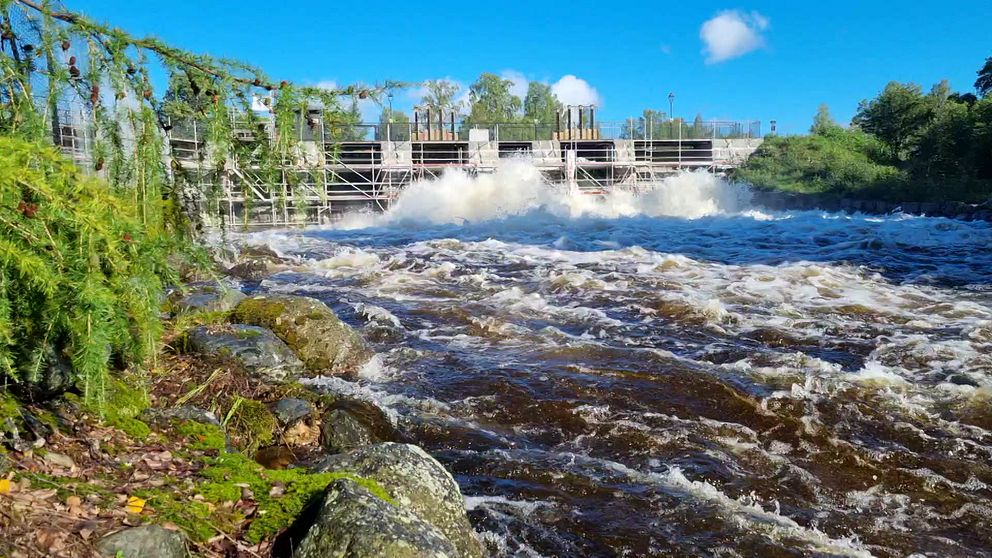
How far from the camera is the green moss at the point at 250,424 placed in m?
5.04

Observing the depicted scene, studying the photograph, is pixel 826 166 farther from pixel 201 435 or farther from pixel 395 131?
pixel 201 435

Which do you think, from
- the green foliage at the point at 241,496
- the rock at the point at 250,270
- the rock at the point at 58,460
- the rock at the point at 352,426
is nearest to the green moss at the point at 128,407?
the rock at the point at 58,460

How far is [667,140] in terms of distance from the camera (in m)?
43.7

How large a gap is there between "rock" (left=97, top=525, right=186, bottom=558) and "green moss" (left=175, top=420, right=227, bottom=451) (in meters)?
1.25

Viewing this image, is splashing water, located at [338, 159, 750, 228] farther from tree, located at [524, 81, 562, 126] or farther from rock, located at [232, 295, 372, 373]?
tree, located at [524, 81, 562, 126]

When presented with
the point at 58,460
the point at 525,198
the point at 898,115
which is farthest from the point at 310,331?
the point at 898,115

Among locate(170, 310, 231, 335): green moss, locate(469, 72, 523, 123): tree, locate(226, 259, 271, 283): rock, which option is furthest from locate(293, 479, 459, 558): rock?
locate(469, 72, 523, 123): tree

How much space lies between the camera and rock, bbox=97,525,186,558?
277 centimetres

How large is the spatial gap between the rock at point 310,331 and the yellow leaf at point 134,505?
4060 millimetres

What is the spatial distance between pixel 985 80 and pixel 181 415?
50.4m

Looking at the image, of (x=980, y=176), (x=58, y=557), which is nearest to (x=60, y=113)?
(x=58, y=557)

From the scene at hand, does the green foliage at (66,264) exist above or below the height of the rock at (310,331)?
above

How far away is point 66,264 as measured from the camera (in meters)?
2.49

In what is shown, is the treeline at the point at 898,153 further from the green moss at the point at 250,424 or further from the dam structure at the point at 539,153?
the green moss at the point at 250,424
